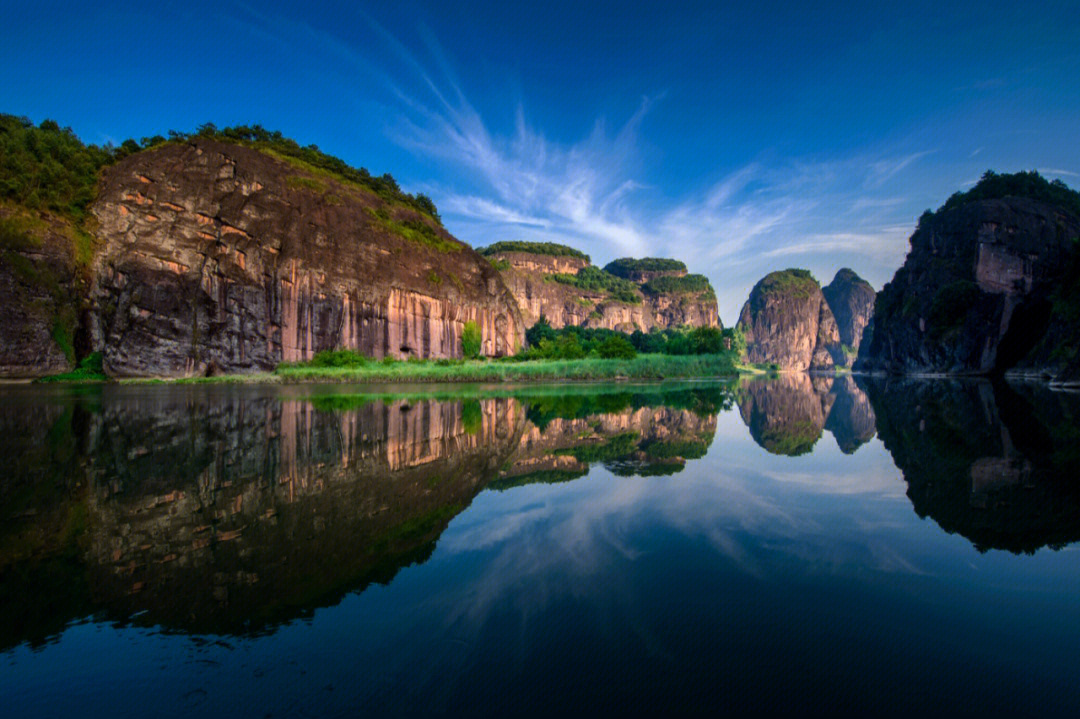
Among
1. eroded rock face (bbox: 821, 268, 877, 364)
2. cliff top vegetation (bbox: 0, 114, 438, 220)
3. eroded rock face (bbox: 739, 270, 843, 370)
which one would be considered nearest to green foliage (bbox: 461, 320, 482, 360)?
cliff top vegetation (bbox: 0, 114, 438, 220)

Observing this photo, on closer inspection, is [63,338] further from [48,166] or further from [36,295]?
[48,166]

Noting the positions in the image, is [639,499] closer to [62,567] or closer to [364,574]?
[364,574]

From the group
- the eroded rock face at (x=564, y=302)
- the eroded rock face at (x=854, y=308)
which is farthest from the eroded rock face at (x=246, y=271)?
the eroded rock face at (x=854, y=308)

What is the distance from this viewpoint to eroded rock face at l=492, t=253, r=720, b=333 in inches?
4035

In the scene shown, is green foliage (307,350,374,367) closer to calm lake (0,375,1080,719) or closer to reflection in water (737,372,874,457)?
reflection in water (737,372,874,457)

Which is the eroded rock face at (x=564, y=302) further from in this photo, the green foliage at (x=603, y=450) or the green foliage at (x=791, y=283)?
the green foliage at (x=603, y=450)

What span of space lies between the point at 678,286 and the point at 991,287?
97.8 m

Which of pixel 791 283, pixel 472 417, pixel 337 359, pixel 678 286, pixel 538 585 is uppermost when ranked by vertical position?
pixel 791 283

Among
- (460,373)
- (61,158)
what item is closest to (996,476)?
(460,373)

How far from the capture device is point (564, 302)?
10975cm

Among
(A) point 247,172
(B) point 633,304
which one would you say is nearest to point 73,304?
(A) point 247,172

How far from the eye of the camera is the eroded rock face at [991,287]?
48500 millimetres

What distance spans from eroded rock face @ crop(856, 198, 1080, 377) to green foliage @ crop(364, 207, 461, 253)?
178 feet

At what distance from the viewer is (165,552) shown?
14.3 ft
